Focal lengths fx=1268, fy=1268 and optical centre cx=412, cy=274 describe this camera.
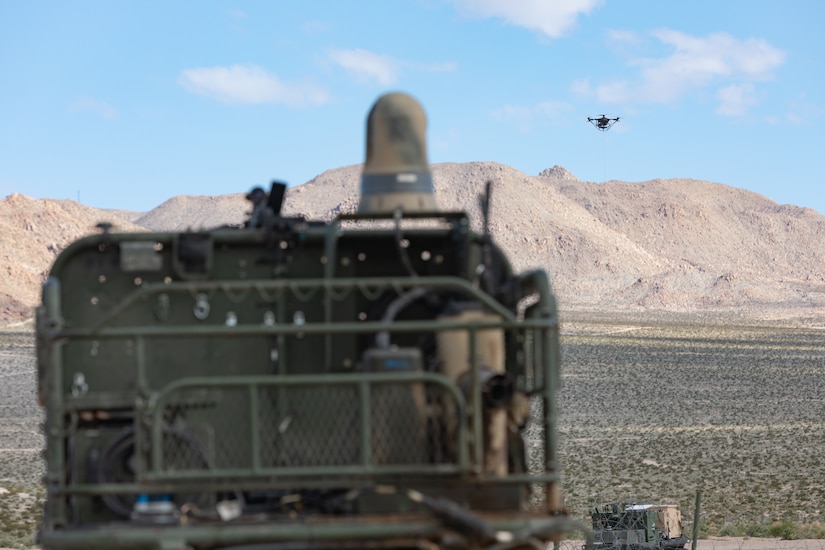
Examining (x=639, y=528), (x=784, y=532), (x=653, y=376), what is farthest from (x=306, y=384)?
(x=653, y=376)

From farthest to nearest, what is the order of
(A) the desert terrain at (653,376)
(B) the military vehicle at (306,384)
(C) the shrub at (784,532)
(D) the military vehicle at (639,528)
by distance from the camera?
1. (A) the desert terrain at (653,376)
2. (C) the shrub at (784,532)
3. (D) the military vehicle at (639,528)
4. (B) the military vehicle at (306,384)

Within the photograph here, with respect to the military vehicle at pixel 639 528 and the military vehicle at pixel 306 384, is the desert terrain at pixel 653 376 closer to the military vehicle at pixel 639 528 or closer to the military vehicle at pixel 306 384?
A: the military vehicle at pixel 306 384

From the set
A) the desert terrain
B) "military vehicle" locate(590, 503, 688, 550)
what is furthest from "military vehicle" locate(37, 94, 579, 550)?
"military vehicle" locate(590, 503, 688, 550)

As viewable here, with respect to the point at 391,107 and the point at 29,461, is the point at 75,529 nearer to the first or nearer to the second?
the point at 391,107

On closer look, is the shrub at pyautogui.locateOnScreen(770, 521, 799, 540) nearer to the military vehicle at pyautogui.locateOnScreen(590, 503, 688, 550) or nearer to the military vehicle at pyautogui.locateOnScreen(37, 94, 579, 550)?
the military vehicle at pyautogui.locateOnScreen(590, 503, 688, 550)

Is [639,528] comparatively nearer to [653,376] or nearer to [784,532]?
[784,532]

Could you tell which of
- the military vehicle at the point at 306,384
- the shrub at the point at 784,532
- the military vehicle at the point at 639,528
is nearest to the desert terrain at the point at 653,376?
the shrub at the point at 784,532

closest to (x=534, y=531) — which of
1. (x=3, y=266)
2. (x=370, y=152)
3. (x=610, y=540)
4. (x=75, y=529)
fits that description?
(x=75, y=529)
